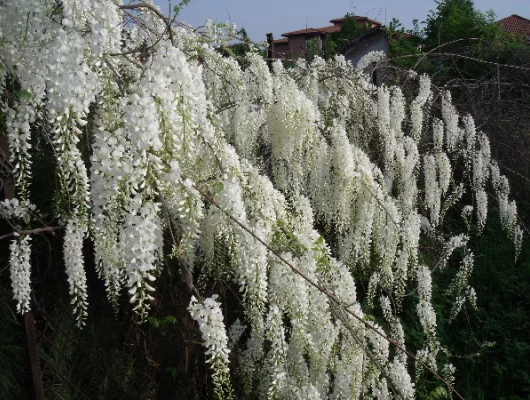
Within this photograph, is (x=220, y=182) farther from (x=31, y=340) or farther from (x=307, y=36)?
(x=307, y=36)

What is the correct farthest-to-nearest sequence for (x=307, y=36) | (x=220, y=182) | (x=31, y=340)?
1. (x=307, y=36)
2. (x=31, y=340)
3. (x=220, y=182)

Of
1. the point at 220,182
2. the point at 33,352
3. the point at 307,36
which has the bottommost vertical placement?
the point at 33,352

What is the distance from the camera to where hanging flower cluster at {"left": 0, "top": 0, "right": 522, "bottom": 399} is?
1.78 m

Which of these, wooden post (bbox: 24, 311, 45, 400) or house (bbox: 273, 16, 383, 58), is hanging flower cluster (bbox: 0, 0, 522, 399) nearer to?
wooden post (bbox: 24, 311, 45, 400)

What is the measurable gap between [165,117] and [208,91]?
175 cm

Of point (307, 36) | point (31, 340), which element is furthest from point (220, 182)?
point (307, 36)

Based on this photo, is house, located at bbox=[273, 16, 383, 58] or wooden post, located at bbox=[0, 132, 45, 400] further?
house, located at bbox=[273, 16, 383, 58]

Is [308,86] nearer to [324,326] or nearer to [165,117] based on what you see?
[324,326]

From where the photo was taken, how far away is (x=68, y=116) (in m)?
1.74

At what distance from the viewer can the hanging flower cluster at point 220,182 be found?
1.78 metres

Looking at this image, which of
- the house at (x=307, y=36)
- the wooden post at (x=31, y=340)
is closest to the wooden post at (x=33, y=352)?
the wooden post at (x=31, y=340)

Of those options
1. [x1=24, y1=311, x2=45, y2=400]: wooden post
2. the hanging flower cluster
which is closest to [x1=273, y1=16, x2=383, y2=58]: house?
the hanging flower cluster

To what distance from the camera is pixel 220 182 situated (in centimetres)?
222

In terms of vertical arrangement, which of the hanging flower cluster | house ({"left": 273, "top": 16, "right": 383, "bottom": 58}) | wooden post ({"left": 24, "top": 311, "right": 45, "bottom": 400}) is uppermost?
house ({"left": 273, "top": 16, "right": 383, "bottom": 58})
